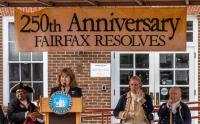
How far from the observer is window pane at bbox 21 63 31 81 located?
14.7 meters

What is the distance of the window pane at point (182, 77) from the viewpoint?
570 inches

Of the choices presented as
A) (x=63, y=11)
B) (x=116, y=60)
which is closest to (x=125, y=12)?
(x=63, y=11)

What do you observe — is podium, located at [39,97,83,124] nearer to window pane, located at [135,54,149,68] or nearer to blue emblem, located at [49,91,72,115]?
blue emblem, located at [49,91,72,115]

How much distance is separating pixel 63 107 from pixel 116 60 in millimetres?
7074

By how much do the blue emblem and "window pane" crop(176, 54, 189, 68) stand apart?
7.37m

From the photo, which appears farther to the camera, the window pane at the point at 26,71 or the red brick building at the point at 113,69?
the window pane at the point at 26,71

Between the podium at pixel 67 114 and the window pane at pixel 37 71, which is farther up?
the window pane at pixel 37 71

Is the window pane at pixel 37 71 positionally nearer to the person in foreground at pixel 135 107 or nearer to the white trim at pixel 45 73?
the white trim at pixel 45 73

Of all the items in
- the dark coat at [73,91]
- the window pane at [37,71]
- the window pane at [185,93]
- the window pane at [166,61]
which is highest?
the window pane at [166,61]

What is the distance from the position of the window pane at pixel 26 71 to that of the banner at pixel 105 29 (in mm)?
5936

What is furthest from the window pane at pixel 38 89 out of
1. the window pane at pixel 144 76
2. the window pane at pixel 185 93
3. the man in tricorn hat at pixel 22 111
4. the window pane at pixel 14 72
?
the man in tricorn hat at pixel 22 111

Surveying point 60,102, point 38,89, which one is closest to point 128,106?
point 60,102

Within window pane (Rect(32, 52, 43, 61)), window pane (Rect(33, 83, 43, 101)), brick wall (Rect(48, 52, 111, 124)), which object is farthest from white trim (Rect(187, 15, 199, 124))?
window pane (Rect(33, 83, 43, 101))

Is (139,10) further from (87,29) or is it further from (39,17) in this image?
(39,17)
